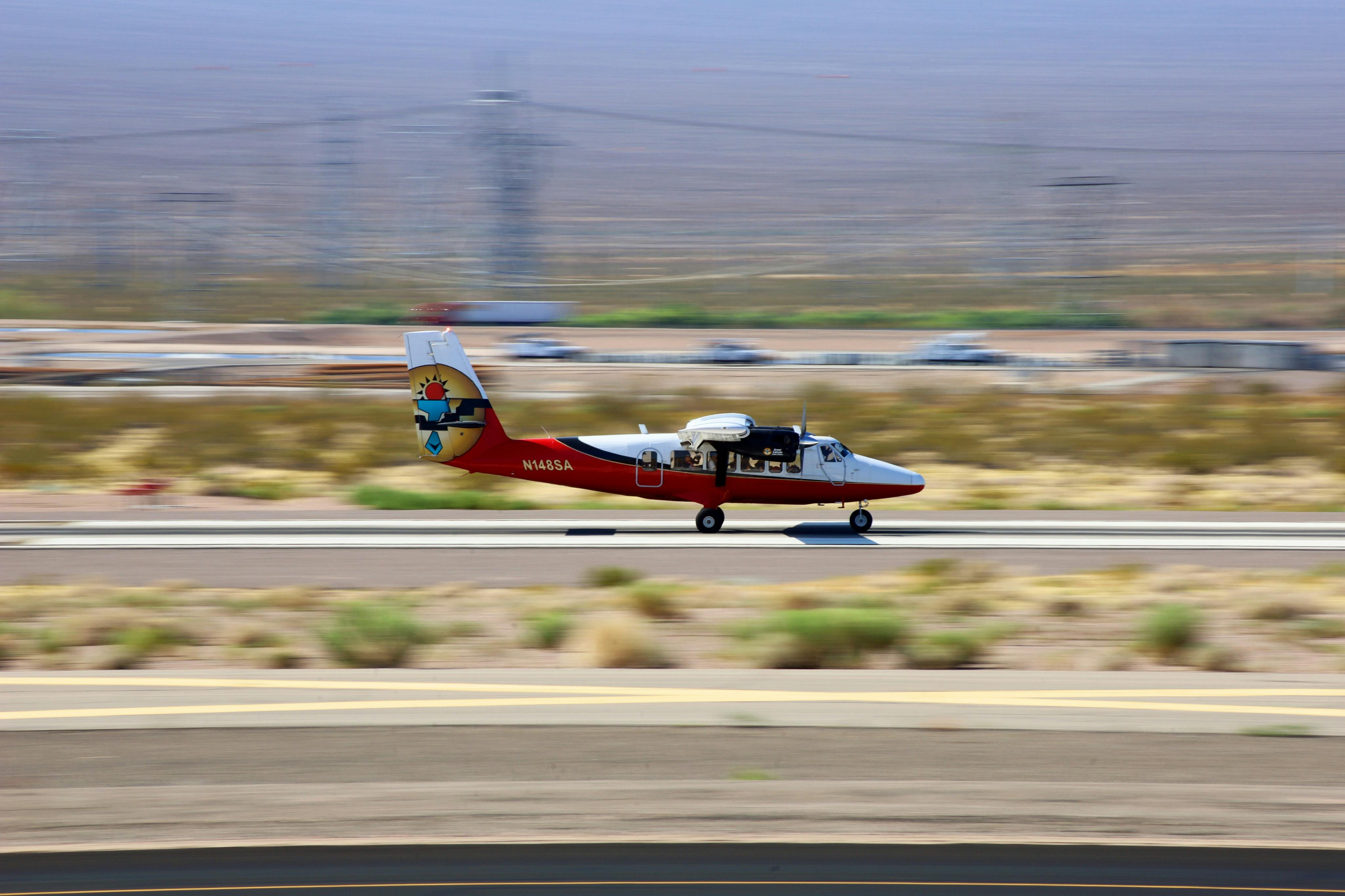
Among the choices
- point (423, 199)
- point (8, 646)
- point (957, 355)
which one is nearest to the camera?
point (8, 646)

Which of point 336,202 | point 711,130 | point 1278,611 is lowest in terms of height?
point 1278,611

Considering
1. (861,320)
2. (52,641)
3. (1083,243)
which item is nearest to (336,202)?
(861,320)

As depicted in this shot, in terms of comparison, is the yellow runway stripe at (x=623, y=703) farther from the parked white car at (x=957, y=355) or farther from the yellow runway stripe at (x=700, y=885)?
the parked white car at (x=957, y=355)

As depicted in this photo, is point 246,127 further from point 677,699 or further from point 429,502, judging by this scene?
point 677,699

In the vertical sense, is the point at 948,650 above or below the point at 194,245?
below

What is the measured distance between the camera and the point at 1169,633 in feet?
49.0

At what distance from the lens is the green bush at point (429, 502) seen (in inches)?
1097

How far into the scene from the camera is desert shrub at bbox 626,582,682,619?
56.0 ft

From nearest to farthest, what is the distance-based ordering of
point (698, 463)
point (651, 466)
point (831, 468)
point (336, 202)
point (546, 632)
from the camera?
point (546, 632) < point (831, 468) < point (698, 463) < point (651, 466) < point (336, 202)

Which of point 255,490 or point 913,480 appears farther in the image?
point 255,490

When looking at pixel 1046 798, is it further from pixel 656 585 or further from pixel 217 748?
pixel 656 585

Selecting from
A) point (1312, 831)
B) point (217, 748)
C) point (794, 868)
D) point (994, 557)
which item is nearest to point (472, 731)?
point (217, 748)

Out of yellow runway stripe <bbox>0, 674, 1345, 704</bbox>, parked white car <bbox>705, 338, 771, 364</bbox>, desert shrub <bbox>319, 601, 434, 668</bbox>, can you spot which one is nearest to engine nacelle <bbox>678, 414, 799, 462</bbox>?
desert shrub <bbox>319, 601, 434, 668</bbox>

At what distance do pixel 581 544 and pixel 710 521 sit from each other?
112 inches
